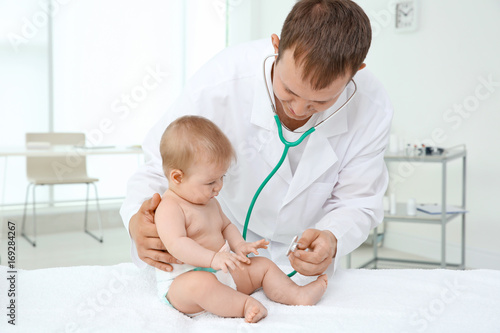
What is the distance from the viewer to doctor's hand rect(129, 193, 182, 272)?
42.7 inches

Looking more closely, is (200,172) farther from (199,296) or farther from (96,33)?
(96,33)

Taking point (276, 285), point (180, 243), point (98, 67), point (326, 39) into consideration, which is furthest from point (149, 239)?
point (98, 67)

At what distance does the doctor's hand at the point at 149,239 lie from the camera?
1084 millimetres

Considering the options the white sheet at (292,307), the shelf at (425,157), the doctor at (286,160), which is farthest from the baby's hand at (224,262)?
the shelf at (425,157)

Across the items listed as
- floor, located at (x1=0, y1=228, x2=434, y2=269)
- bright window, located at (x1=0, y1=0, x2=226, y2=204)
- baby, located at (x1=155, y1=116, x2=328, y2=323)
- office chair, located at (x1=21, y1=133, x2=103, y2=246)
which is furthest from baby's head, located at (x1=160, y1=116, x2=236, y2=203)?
bright window, located at (x1=0, y1=0, x2=226, y2=204)

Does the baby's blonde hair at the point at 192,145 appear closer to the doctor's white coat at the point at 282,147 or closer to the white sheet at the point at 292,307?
the doctor's white coat at the point at 282,147

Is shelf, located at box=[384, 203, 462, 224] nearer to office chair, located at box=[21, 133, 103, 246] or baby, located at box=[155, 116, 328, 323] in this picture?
→ baby, located at box=[155, 116, 328, 323]

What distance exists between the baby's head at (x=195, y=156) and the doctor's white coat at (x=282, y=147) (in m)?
0.20

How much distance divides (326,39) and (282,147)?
0.42 meters

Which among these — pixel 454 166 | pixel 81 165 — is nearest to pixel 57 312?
pixel 454 166

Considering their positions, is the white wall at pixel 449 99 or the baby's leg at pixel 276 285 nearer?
the baby's leg at pixel 276 285

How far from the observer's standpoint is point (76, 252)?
3.71 m

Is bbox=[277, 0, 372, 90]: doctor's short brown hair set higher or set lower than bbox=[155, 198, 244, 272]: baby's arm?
higher

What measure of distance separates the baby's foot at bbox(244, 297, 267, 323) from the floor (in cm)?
242
